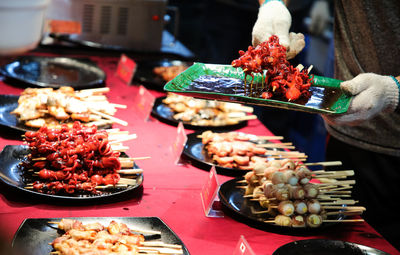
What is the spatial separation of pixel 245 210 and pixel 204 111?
1.60 m

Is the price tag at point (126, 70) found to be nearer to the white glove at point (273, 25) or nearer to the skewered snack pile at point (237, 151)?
the skewered snack pile at point (237, 151)

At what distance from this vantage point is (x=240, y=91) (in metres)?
2.97

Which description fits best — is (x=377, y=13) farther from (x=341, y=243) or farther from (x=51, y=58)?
(x=51, y=58)

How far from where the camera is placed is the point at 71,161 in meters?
2.82

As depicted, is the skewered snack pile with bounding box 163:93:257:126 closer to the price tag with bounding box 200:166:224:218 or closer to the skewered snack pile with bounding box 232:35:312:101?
the skewered snack pile with bounding box 232:35:312:101

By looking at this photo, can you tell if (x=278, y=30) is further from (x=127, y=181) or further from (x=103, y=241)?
(x=103, y=241)

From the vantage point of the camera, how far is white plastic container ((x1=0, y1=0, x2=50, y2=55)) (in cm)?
97

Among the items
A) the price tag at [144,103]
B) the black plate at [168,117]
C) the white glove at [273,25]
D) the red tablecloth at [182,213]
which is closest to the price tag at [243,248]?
the red tablecloth at [182,213]

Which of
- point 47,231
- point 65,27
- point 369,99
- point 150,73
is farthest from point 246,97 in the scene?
point 65,27

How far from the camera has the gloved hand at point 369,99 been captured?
2779 mm

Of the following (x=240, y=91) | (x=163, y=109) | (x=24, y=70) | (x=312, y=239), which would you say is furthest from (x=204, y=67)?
(x=24, y=70)

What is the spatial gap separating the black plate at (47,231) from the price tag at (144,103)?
1.74 meters

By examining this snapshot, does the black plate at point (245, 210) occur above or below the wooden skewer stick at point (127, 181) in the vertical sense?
below

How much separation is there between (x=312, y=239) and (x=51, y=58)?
11.8ft
